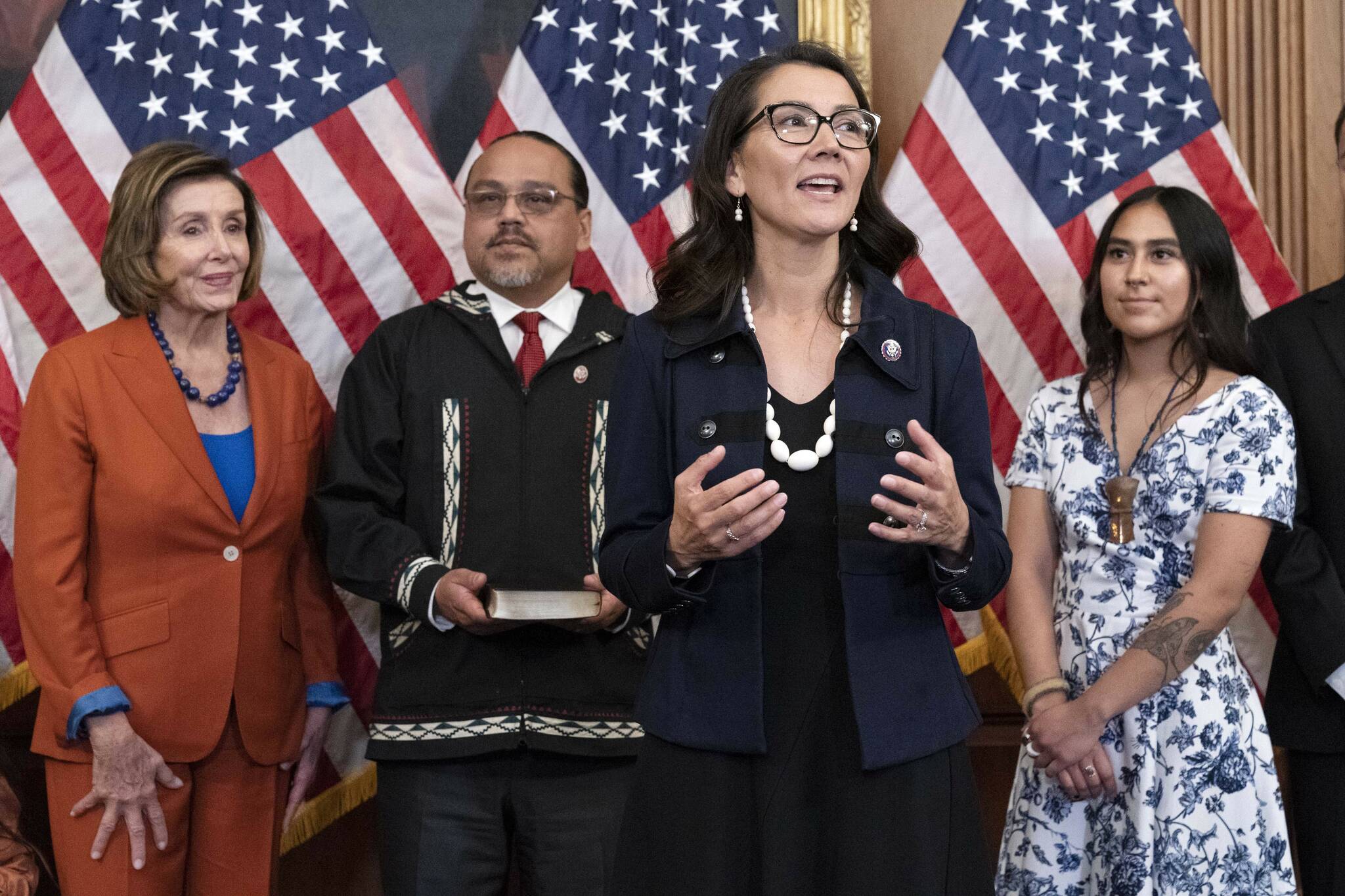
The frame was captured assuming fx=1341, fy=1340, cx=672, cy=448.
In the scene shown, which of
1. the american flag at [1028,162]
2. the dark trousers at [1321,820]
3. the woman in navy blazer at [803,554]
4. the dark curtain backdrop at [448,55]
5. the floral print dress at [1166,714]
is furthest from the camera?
the dark curtain backdrop at [448,55]

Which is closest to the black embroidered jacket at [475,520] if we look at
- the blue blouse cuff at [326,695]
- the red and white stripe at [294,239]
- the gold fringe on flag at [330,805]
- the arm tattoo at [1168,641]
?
the blue blouse cuff at [326,695]

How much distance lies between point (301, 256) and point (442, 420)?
815 mm

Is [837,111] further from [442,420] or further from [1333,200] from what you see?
[1333,200]

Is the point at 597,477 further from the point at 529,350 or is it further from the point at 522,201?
the point at 522,201

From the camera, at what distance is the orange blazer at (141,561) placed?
8.89 ft

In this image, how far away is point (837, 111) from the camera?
6.26 feet

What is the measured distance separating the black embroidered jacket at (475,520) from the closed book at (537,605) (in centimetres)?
26

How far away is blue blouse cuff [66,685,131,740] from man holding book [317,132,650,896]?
1.64 ft

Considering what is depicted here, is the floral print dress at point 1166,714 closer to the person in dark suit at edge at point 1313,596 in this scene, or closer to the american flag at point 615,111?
the person in dark suit at edge at point 1313,596

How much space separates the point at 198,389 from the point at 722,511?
1.75 metres

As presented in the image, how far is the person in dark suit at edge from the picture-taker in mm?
2809

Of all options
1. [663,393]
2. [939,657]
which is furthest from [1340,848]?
[663,393]

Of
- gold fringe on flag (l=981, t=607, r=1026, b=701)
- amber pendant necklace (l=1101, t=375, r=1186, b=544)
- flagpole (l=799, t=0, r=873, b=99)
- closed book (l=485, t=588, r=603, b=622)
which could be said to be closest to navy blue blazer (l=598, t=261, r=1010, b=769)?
closed book (l=485, t=588, r=603, b=622)

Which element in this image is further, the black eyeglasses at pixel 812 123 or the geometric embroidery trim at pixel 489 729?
the geometric embroidery trim at pixel 489 729
